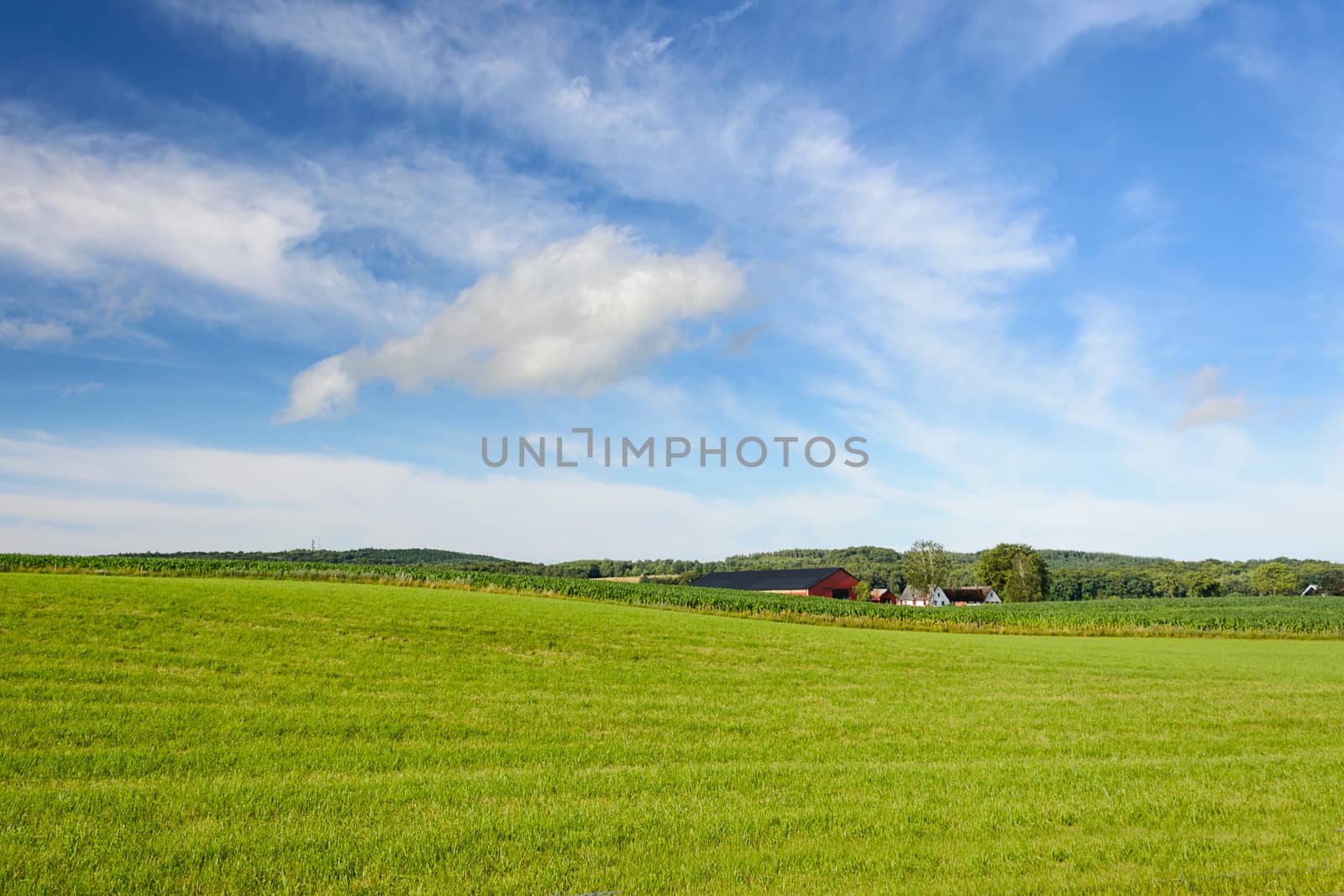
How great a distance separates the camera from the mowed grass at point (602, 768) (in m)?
7.28

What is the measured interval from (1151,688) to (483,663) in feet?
63.2

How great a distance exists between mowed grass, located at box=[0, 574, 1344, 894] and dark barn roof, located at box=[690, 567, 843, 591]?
207ft

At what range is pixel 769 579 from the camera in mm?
92000

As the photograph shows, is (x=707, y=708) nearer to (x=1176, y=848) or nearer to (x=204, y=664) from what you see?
(x=1176, y=848)

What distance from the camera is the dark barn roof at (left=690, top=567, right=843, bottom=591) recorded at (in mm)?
88250

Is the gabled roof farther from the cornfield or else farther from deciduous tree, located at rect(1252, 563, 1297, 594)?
the cornfield

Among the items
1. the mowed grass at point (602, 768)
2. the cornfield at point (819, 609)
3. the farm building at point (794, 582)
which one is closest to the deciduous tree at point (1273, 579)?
the farm building at point (794, 582)

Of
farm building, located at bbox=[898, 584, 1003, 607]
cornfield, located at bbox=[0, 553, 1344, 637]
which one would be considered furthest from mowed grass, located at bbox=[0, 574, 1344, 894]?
farm building, located at bbox=[898, 584, 1003, 607]

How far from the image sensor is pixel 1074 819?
8898 mm

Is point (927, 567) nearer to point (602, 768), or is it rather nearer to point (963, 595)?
point (963, 595)

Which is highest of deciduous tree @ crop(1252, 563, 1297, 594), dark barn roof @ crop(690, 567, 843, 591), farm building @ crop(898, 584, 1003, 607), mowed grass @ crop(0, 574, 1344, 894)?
mowed grass @ crop(0, 574, 1344, 894)

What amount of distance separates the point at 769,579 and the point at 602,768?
82074mm

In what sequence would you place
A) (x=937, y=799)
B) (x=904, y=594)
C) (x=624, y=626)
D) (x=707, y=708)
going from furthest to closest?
(x=904, y=594) → (x=624, y=626) → (x=707, y=708) → (x=937, y=799)

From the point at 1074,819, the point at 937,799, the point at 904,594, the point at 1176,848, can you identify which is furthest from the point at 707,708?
the point at 904,594
